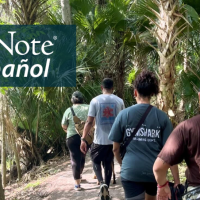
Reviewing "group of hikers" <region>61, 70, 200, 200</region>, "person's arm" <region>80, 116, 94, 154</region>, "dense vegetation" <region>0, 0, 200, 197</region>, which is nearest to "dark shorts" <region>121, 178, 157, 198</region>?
"group of hikers" <region>61, 70, 200, 200</region>

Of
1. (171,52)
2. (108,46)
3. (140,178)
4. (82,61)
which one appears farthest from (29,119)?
(140,178)

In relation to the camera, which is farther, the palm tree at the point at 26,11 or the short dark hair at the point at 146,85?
the palm tree at the point at 26,11

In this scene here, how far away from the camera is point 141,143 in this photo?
3.03 metres

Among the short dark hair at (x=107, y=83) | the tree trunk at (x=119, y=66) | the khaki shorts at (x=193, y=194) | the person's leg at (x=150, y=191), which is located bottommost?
the person's leg at (x=150, y=191)

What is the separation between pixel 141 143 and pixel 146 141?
5 cm

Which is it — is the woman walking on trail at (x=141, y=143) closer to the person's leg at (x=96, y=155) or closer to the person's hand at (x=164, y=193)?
the person's hand at (x=164, y=193)

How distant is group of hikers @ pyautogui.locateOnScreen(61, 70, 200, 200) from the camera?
2.17 metres

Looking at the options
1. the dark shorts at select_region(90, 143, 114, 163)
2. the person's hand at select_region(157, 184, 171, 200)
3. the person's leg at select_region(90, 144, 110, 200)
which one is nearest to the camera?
the person's hand at select_region(157, 184, 171, 200)

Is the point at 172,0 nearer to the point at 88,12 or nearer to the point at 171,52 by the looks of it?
the point at 171,52

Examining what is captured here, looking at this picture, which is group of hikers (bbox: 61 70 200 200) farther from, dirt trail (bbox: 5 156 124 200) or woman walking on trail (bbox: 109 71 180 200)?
dirt trail (bbox: 5 156 124 200)

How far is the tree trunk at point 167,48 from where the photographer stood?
202 inches

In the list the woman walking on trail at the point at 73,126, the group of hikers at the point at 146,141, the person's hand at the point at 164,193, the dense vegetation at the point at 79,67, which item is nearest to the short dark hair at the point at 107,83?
Result: the group of hikers at the point at 146,141

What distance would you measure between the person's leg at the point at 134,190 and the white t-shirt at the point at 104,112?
168 cm

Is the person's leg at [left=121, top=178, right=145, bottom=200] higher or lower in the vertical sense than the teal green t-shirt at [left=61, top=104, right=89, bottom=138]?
lower
